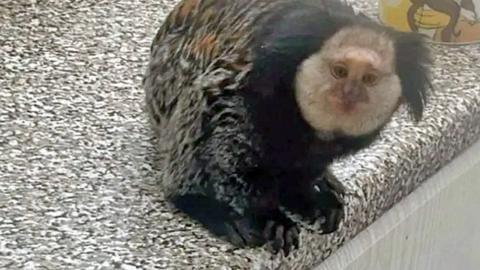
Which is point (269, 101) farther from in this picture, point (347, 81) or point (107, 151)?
point (107, 151)

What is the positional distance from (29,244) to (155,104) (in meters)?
0.11

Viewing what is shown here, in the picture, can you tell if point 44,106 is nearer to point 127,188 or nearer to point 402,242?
point 127,188

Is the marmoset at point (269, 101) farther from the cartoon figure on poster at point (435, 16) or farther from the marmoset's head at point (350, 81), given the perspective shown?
the cartoon figure on poster at point (435, 16)

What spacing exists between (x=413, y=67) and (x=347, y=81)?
0.04 meters

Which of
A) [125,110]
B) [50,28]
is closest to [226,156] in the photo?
[125,110]

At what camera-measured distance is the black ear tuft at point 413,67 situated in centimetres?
51

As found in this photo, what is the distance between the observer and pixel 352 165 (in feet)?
2.19

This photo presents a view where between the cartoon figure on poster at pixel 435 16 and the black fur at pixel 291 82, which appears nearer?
the black fur at pixel 291 82

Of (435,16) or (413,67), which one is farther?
(435,16)

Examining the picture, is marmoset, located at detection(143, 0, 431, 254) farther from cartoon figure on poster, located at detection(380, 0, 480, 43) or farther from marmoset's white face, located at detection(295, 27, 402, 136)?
cartoon figure on poster, located at detection(380, 0, 480, 43)

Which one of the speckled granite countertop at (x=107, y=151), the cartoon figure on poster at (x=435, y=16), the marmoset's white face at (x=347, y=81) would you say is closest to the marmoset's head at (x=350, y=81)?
the marmoset's white face at (x=347, y=81)

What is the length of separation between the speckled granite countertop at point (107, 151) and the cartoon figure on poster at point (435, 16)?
0.01 m

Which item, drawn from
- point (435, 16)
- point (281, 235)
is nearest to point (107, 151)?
point (281, 235)

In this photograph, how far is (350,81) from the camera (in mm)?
495
